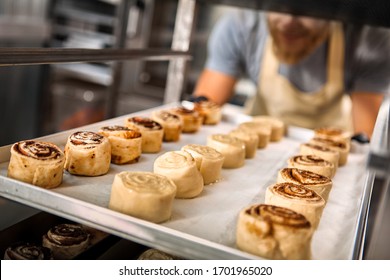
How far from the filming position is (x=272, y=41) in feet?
10.1

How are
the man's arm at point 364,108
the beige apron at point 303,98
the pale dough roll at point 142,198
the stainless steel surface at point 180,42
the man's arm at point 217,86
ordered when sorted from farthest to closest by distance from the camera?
the man's arm at point 217,86
the beige apron at point 303,98
the man's arm at point 364,108
the stainless steel surface at point 180,42
the pale dough roll at point 142,198

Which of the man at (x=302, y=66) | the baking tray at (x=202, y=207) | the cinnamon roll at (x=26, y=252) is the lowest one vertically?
the cinnamon roll at (x=26, y=252)

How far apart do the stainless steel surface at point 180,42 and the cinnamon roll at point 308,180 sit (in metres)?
1.13

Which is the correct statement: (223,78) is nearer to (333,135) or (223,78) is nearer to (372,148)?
(333,135)

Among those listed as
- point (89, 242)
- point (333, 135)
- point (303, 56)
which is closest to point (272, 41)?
point (303, 56)

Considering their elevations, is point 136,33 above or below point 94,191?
above

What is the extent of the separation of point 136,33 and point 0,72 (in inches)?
43.2

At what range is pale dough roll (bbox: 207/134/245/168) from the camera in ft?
5.32

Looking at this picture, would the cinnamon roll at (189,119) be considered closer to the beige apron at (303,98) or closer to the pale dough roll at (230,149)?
the pale dough roll at (230,149)

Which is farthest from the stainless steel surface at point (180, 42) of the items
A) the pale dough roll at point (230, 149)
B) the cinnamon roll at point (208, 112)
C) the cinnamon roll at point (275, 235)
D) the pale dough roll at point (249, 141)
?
the cinnamon roll at point (275, 235)

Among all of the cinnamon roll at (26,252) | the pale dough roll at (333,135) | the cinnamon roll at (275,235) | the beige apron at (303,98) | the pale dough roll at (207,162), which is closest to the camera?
the cinnamon roll at (275,235)

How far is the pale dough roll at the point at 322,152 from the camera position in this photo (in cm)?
174

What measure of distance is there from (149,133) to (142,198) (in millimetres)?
602

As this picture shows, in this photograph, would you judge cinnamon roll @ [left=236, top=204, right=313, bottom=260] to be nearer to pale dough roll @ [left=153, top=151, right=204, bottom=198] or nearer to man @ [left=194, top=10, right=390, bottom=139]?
pale dough roll @ [left=153, top=151, right=204, bottom=198]
